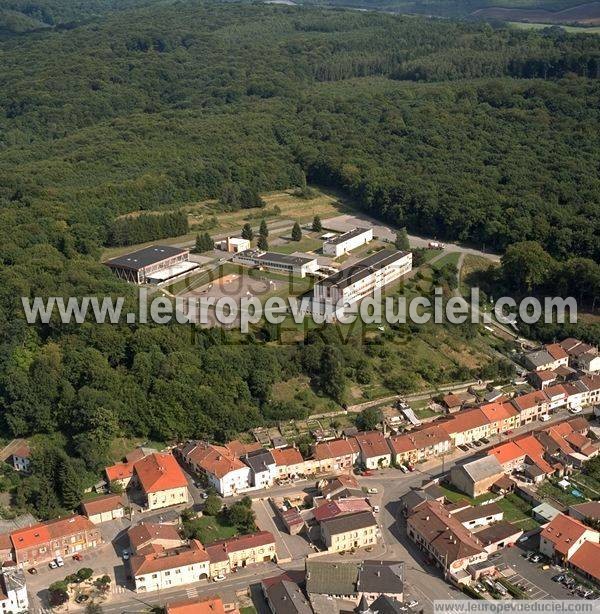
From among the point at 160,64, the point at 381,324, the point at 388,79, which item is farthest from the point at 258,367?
the point at 160,64

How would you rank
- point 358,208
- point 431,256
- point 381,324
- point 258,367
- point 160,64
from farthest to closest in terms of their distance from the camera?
1. point 160,64
2. point 358,208
3. point 431,256
4. point 381,324
5. point 258,367

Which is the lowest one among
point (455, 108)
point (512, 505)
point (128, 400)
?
point (512, 505)

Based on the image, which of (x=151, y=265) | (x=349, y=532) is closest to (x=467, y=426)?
(x=349, y=532)

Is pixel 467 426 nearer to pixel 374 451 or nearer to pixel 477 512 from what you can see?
pixel 374 451

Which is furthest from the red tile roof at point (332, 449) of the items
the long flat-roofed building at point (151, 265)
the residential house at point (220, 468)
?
the long flat-roofed building at point (151, 265)

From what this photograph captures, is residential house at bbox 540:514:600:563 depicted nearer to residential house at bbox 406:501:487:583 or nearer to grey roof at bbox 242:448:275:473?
residential house at bbox 406:501:487:583

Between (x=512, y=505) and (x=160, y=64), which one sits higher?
(x=160, y=64)

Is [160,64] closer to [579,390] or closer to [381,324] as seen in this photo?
[381,324]

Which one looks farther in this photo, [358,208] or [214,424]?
[358,208]
